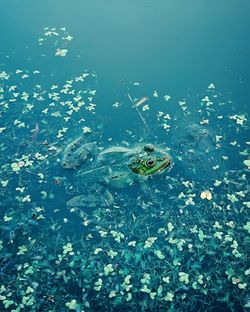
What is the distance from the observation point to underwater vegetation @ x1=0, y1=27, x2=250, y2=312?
356 centimetres

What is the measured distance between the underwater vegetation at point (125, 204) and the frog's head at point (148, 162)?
2cm

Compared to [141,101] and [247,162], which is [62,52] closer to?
[141,101]

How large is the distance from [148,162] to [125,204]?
27.8 inches

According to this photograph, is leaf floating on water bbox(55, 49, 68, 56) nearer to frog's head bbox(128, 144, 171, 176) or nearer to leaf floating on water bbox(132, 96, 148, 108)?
leaf floating on water bbox(132, 96, 148, 108)

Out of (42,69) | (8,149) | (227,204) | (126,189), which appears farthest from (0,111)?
(227,204)

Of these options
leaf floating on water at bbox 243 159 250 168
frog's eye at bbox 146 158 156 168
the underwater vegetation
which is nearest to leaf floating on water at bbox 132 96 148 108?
the underwater vegetation

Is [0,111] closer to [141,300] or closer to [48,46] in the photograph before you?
[48,46]

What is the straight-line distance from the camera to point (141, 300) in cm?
349

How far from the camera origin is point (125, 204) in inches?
165

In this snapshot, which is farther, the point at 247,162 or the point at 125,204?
the point at 247,162

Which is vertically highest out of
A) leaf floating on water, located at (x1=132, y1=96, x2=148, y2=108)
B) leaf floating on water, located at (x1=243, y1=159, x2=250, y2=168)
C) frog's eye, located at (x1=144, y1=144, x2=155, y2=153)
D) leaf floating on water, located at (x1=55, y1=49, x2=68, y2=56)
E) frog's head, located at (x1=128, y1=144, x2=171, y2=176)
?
leaf floating on water, located at (x1=55, y1=49, x2=68, y2=56)

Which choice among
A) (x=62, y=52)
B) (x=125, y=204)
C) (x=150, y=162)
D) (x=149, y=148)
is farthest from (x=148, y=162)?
(x=62, y=52)

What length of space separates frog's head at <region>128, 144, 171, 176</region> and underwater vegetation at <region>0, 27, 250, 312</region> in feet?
0.05

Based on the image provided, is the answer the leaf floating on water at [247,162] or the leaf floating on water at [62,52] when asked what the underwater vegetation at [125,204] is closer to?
the leaf floating on water at [247,162]
